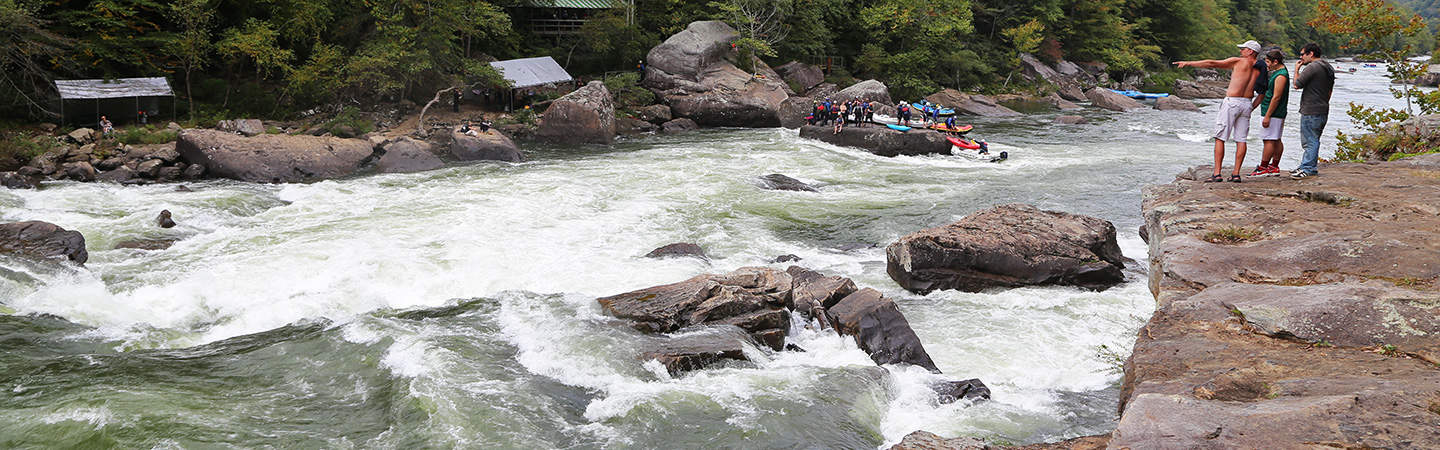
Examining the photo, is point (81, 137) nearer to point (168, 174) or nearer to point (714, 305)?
point (168, 174)

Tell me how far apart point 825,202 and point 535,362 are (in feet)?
38.0

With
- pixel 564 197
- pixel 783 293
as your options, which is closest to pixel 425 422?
pixel 783 293

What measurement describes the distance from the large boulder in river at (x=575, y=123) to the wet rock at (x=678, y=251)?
15184 mm

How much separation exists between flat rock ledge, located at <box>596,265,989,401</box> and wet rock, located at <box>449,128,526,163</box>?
47.8 feet

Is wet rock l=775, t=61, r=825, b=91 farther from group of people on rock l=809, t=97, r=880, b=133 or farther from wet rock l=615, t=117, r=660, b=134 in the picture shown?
wet rock l=615, t=117, r=660, b=134

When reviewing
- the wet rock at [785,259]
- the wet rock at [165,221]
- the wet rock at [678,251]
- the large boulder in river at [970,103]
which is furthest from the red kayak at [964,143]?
the wet rock at [165,221]

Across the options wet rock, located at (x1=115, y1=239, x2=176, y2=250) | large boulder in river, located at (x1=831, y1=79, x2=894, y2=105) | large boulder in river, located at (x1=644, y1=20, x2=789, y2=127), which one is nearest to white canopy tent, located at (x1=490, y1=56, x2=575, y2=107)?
large boulder in river, located at (x1=644, y1=20, x2=789, y2=127)

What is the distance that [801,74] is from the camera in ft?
146

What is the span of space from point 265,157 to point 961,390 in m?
18.8

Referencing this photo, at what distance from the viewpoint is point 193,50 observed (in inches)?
1076

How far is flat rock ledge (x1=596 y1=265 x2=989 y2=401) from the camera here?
10031mm

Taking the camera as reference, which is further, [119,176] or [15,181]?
[119,176]

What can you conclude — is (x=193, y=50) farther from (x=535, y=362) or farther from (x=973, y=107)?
(x=973, y=107)

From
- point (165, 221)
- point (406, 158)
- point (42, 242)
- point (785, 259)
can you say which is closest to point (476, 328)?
point (785, 259)
